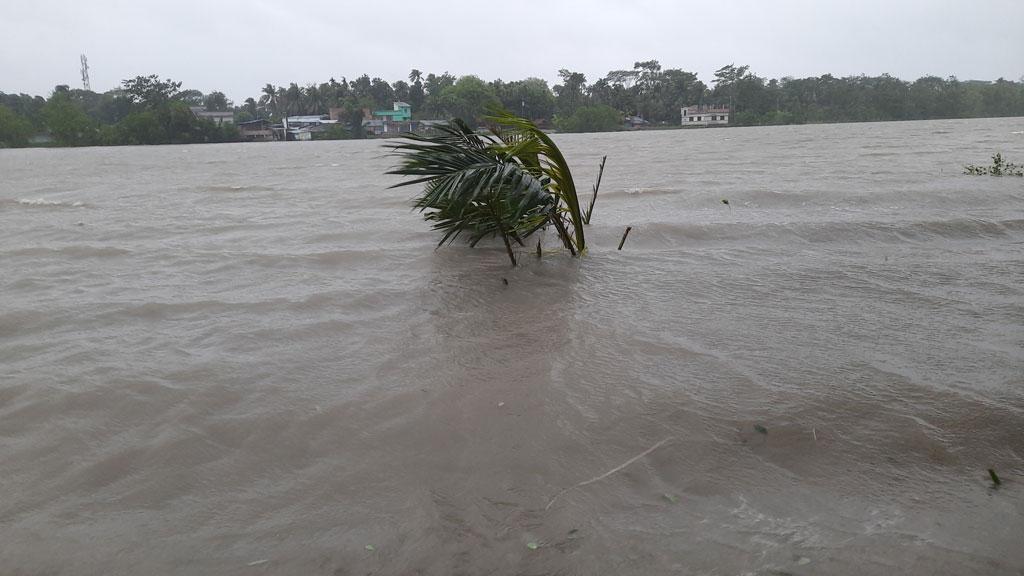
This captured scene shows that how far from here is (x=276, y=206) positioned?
1227 cm

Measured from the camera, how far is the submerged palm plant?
591 cm

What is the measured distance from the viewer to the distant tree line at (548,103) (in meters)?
95.8

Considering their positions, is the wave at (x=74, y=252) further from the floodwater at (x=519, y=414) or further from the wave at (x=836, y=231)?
the wave at (x=836, y=231)

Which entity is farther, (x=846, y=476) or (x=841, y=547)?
(x=846, y=476)

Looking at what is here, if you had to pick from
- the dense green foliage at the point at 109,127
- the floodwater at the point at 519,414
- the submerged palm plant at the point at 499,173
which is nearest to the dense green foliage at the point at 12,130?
the dense green foliage at the point at 109,127

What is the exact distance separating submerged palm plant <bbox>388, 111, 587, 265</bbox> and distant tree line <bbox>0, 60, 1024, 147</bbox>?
258ft

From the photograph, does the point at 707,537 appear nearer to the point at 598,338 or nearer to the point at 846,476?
the point at 846,476

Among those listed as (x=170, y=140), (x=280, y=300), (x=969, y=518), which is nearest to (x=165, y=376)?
(x=280, y=300)

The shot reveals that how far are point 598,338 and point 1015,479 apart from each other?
2.18 meters

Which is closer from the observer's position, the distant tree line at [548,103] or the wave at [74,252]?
the wave at [74,252]

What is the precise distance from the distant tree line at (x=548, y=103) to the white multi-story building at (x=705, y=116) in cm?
275

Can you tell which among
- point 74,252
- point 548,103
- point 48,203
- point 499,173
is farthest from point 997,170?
point 548,103

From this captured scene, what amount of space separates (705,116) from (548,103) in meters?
28.2

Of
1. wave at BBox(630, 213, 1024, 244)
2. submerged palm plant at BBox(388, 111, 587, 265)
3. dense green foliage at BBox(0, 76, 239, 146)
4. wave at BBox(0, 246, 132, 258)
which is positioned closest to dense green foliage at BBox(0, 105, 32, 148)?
dense green foliage at BBox(0, 76, 239, 146)
